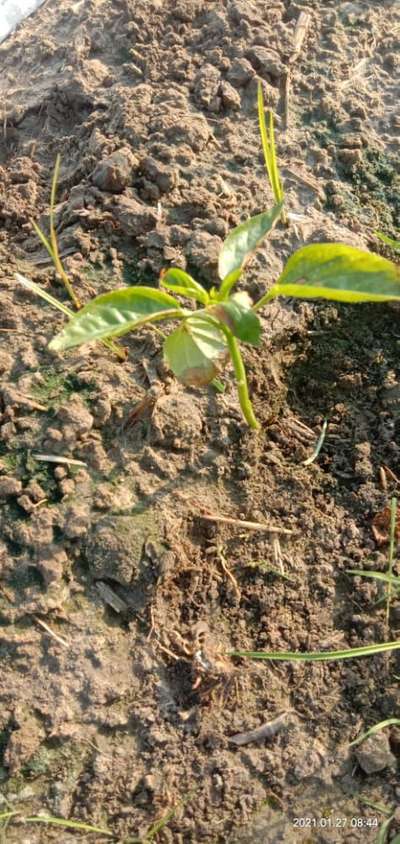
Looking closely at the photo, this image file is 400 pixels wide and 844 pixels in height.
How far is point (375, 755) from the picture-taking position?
1.24 meters

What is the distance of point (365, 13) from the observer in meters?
2.18

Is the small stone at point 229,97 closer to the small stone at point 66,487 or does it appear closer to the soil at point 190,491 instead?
the soil at point 190,491

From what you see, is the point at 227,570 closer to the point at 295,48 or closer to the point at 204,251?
the point at 204,251

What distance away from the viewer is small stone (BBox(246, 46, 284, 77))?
1.93 meters

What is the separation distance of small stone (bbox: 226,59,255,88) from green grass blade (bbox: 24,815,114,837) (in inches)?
69.4

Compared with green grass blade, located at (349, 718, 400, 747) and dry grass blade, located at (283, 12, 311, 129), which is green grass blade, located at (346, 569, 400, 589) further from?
dry grass blade, located at (283, 12, 311, 129)

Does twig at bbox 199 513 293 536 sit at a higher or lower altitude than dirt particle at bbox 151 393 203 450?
lower

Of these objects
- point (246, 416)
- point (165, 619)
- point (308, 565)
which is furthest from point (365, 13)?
point (165, 619)

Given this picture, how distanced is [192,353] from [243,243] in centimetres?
23

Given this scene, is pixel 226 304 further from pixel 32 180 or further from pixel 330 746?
pixel 32 180

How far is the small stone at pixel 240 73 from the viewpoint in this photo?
6.23 ft

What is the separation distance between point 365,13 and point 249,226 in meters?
1.34

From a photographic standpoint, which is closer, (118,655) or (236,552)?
(118,655)

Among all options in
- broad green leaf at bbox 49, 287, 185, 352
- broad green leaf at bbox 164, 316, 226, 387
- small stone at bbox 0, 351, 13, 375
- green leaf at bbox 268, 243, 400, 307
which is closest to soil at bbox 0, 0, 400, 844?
small stone at bbox 0, 351, 13, 375
